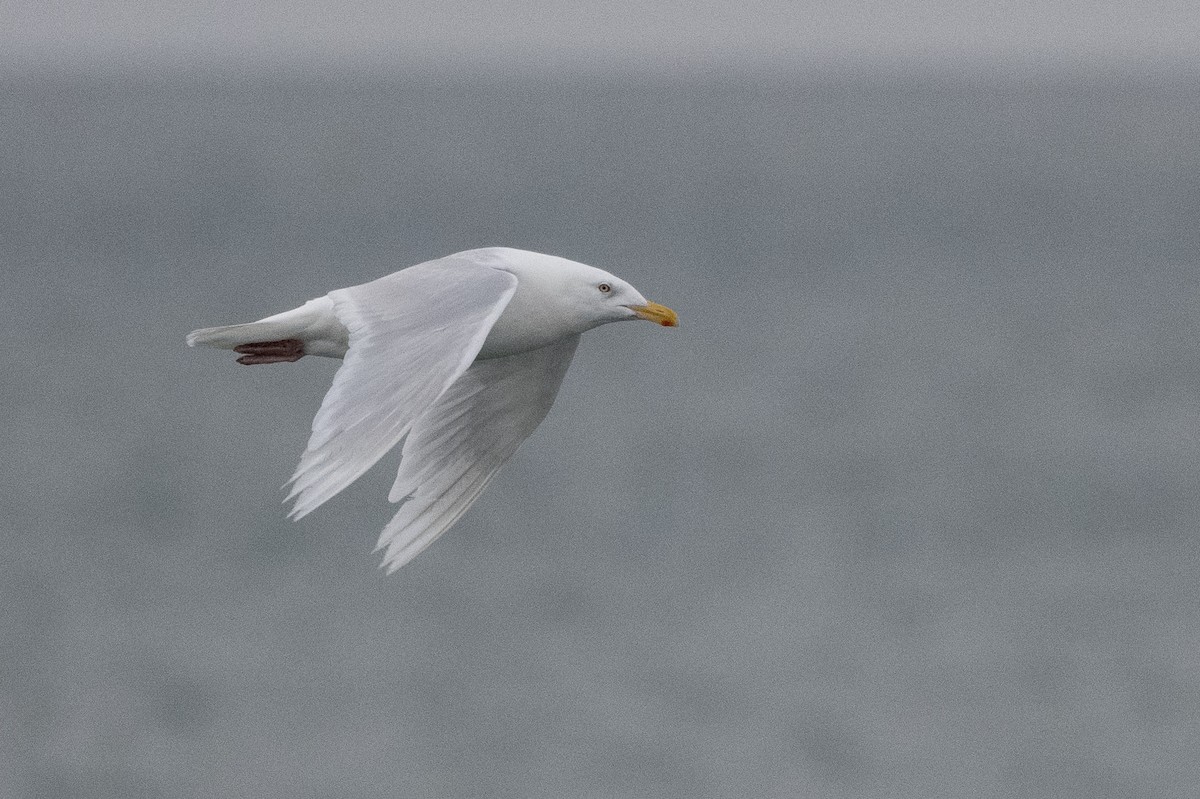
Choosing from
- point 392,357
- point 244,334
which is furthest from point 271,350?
point 392,357

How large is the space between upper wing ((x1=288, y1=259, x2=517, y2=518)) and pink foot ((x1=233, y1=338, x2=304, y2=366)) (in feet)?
1.41

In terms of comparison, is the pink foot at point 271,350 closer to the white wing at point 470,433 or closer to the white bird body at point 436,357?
the white bird body at point 436,357

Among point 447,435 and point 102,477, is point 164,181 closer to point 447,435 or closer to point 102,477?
point 102,477

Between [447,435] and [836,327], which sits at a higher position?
[447,435]

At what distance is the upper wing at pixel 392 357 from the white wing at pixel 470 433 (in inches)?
50.1

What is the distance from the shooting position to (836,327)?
62625mm

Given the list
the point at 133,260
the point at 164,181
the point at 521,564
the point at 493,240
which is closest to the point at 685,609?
the point at 521,564

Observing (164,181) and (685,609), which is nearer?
(685,609)

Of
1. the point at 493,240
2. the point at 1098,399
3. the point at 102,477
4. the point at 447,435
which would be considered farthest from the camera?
the point at 493,240

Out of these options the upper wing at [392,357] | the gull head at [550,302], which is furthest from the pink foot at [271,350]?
the gull head at [550,302]

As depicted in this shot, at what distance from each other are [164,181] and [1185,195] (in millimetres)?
45039

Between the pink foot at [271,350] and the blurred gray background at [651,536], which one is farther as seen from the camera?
the blurred gray background at [651,536]

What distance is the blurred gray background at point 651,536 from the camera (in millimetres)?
29875

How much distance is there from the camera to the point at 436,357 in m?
9.80
